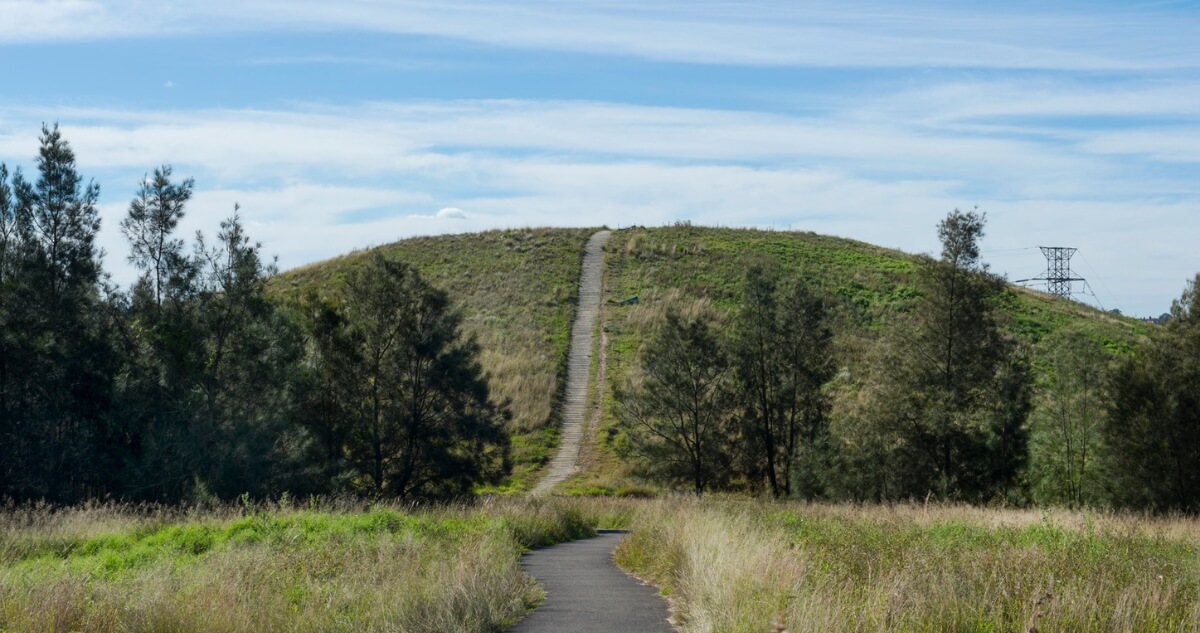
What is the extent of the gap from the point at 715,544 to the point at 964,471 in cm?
2925

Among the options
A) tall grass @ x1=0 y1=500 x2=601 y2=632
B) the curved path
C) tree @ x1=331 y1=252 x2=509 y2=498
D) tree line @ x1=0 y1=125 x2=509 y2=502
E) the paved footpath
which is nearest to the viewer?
tall grass @ x1=0 y1=500 x2=601 y2=632

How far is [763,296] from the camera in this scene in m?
45.9

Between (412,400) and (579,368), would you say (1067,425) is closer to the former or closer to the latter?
(412,400)

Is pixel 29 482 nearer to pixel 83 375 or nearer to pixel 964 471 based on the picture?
pixel 83 375

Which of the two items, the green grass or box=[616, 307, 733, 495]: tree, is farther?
the green grass

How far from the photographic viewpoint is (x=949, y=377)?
37.3 m

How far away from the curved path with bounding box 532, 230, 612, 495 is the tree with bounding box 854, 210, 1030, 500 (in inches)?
665

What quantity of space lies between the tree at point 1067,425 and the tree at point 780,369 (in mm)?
9234

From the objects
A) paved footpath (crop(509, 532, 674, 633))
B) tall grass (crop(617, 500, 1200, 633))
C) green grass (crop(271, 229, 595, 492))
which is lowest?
paved footpath (crop(509, 532, 674, 633))

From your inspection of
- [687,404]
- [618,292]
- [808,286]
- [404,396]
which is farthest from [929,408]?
[618,292]

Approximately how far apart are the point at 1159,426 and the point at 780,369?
1594cm

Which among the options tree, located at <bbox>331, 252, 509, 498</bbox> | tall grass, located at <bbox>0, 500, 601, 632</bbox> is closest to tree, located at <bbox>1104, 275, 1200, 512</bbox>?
tree, located at <bbox>331, 252, 509, 498</bbox>

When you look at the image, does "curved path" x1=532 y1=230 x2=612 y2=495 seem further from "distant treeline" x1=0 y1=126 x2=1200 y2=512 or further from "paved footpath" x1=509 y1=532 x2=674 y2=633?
"paved footpath" x1=509 y1=532 x2=674 y2=633

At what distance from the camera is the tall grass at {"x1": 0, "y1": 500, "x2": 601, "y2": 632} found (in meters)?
9.07
